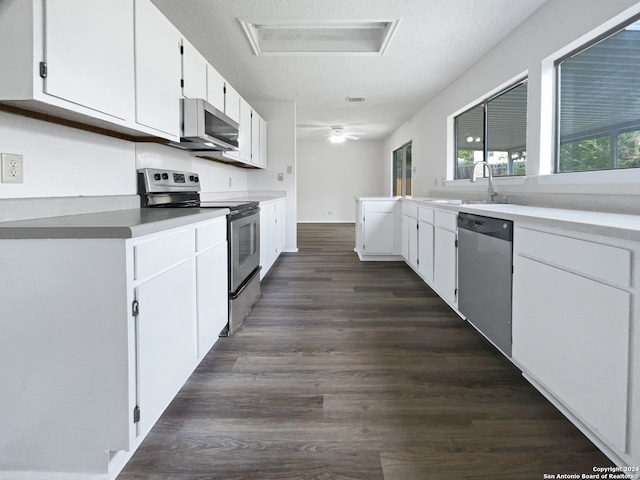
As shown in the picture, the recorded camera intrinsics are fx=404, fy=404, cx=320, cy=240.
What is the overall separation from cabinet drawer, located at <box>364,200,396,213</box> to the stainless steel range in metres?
2.26

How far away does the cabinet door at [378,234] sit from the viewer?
5445 mm

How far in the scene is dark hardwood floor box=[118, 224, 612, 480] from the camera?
1412mm

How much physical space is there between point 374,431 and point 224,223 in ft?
4.88

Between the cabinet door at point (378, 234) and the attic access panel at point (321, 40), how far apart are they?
2203mm

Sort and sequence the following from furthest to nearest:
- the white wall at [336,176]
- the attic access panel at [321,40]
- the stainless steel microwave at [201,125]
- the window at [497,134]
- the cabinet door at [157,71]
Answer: the white wall at [336,176], the attic access panel at [321,40], the window at [497,134], the stainless steel microwave at [201,125], the cabinet door at [157,71]

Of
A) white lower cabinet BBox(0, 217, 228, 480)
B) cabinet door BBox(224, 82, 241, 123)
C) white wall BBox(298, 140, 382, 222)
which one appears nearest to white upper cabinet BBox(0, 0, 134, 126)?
white lower cabinet BBox(0, 217, 228, 480)

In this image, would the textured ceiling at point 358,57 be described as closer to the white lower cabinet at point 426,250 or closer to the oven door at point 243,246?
the oven door at point 243,246

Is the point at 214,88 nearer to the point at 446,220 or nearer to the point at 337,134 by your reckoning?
the point at 446,220

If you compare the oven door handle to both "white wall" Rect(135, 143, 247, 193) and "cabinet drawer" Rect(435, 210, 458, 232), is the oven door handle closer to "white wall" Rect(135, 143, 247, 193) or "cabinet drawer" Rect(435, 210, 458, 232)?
"white wall" Rect(135, 143, 247, 193)

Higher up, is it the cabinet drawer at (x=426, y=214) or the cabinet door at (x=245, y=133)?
the cabinet door at (x=245, y=133)

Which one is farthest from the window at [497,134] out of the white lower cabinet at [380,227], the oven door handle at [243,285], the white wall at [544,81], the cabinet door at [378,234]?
the oven door handle at [243,285]

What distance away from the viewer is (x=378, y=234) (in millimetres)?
5477

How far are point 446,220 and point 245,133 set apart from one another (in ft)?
8.03

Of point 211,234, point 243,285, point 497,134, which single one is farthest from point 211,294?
point 497,134
